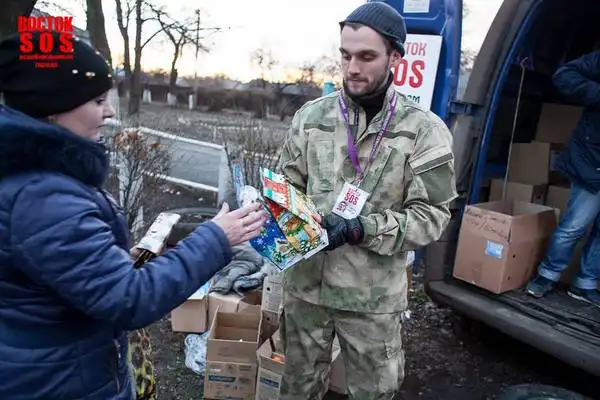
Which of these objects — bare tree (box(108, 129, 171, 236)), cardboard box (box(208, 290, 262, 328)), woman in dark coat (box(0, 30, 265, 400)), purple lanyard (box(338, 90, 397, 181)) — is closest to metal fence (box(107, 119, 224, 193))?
bare tree (box(108, 129, 171, 236))

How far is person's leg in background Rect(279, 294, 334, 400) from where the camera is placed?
7.50 ft

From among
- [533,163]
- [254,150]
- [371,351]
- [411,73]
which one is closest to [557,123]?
[533,163]

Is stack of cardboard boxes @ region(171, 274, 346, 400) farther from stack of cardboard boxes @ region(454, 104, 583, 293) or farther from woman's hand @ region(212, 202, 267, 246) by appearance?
woman's hand @ region(212, 202, 267, 246)

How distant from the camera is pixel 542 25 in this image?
405 cm

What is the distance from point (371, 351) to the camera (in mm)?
2182

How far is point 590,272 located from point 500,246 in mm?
752

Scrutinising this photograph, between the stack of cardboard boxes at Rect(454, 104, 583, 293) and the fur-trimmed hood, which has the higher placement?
the fur-trimmed hood

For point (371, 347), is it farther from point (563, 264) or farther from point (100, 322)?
point (563, 264)

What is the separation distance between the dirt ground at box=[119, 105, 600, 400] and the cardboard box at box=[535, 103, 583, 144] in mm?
1916

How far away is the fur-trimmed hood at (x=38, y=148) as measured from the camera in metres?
1.17

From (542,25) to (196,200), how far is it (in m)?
4.83

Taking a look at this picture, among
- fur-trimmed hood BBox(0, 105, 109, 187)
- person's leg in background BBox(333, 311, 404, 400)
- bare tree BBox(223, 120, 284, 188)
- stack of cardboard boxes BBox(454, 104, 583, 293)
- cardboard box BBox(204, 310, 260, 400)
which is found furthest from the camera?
bare tree BBox(223, 120, 284, 188)

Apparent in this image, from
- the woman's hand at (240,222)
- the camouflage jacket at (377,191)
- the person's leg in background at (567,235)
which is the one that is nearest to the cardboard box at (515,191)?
the person's leg in background at (567,235)

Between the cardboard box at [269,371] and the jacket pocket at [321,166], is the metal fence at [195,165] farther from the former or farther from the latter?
the jacket pocket at [321,166]
